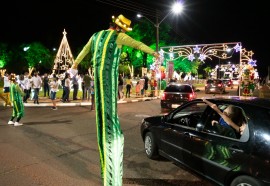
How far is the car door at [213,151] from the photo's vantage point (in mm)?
4102

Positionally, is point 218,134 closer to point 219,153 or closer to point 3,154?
point 219,153

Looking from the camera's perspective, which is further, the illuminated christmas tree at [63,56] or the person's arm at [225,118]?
the illuminated christmas tree at [63,56]

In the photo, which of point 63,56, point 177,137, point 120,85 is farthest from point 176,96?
point 63,56

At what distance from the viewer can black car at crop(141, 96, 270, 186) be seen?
151 inches

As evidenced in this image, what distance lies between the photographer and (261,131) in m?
4.00

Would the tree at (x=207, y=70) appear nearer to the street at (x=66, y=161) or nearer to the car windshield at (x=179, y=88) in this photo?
the car windshield at (x=179, y=88)

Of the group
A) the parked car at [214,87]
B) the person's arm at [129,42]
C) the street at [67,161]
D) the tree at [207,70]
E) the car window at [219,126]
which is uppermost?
the tree at [207,70]

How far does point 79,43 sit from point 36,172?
60.4 m

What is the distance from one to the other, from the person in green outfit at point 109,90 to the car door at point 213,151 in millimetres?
1429

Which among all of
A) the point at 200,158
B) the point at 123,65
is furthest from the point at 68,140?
the point at 123,65

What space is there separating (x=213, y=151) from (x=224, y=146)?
0.83 feet

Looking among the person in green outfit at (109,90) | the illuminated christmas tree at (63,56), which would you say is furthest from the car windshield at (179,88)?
the illuminated christmas tree at (63,56)

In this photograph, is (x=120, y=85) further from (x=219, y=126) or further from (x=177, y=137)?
(x=219, y=126)

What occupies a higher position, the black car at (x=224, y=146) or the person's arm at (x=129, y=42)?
the person's arm at (x=129, y=42)
